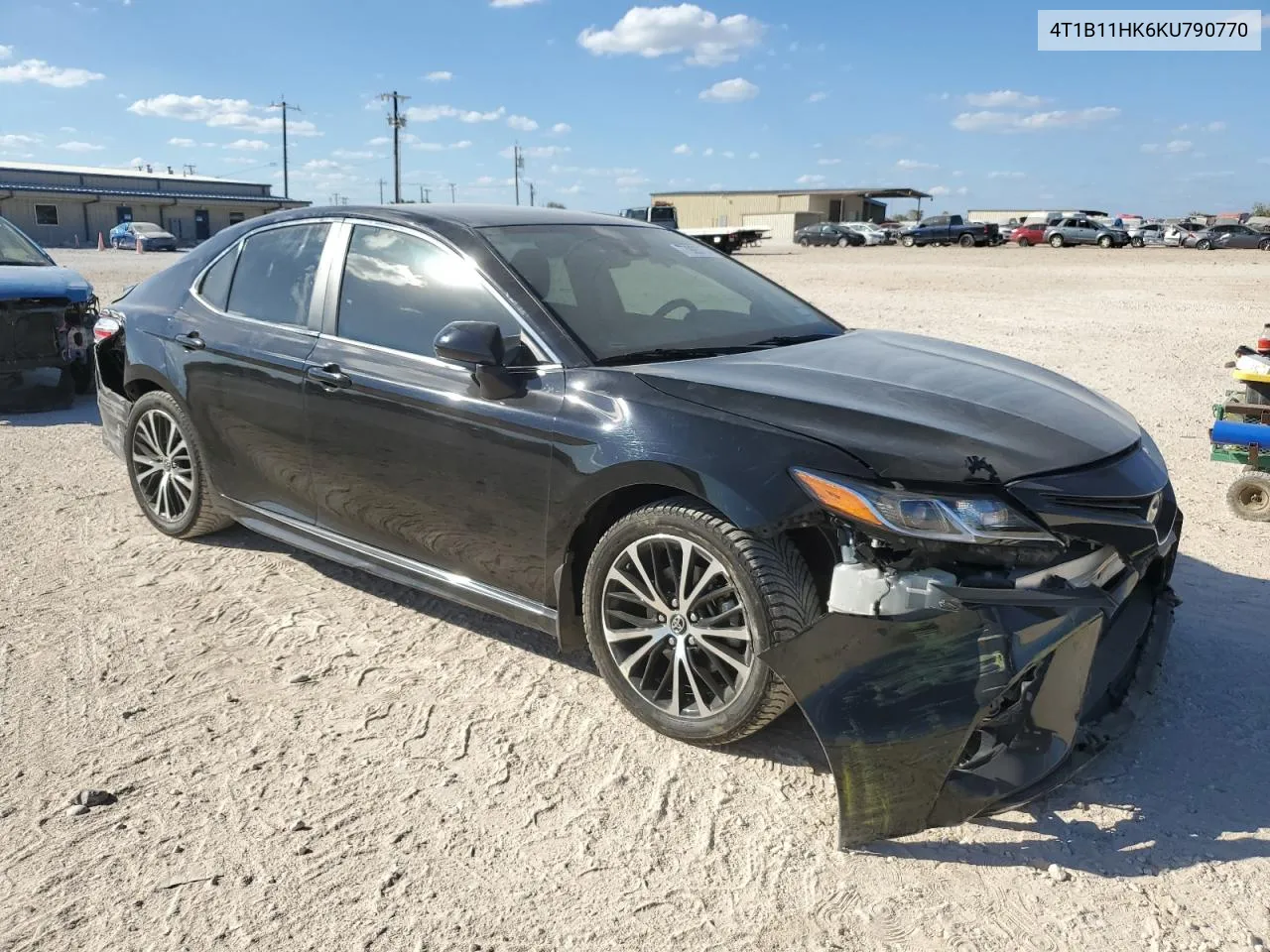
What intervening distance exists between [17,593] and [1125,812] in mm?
4529

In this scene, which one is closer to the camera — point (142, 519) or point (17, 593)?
point (17, 593)

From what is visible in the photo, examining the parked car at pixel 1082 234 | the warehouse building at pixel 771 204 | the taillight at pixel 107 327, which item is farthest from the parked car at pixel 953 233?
the taillight at pixel 107 327

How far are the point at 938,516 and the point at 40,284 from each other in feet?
28.7

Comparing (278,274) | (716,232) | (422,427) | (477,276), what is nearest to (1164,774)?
(422,427)

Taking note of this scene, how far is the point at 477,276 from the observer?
3803 millimetres

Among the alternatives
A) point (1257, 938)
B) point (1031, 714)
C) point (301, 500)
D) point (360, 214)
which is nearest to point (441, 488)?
point (301, 500)

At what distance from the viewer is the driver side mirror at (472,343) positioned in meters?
3.40

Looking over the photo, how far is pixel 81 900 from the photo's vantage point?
2557 millimetres

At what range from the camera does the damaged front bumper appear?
103 inches

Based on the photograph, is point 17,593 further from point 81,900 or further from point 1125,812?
point 1125,812

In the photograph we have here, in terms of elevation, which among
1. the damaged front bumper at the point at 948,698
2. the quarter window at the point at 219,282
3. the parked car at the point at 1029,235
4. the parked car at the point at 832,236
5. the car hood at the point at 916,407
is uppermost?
the parked car at the point at 832,236

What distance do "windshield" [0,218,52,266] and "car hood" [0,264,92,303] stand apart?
0.23 m

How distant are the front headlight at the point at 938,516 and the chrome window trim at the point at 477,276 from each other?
3.99 feet

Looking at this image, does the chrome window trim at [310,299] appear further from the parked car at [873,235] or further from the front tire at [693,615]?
the parked car at [873,235]
